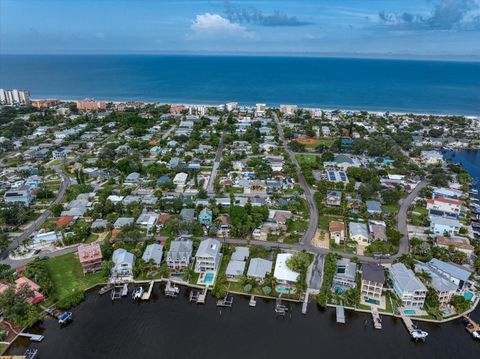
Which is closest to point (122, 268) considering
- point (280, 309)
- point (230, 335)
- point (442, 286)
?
point (230, 335)

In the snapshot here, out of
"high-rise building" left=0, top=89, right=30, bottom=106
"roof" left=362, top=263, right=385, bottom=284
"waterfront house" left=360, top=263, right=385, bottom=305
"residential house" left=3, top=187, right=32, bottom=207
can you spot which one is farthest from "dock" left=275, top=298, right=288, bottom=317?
"high-rise building" left=0, top=89, right=30, bottom=106

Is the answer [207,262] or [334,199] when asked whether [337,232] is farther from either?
[207,262]

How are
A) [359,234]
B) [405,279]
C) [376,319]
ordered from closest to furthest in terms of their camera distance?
[376,319], [405,279], [359,234]

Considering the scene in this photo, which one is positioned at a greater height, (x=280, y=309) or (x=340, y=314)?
(x=340, y=314)

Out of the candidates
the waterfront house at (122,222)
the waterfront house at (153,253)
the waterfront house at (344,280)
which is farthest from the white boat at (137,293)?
the waterfront house at (344,280)

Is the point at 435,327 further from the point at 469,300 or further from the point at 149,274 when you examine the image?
the point at 149,274

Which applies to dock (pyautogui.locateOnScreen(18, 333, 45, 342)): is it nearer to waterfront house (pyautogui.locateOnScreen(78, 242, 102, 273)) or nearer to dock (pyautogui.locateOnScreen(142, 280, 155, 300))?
waterfront house (pyautogui.locateOnScreen(78, 242, 102, 273))

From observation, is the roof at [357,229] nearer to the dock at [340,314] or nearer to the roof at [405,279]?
the roof at [405,279]
